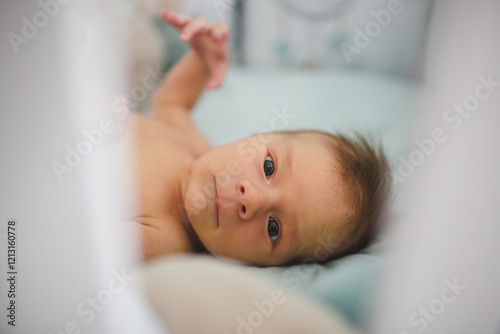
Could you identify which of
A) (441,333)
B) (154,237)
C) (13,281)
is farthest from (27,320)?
(441,333)

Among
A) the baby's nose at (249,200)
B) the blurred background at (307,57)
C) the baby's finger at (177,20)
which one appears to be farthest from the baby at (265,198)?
the baby's finger at (177,20)

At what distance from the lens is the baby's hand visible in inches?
24.9

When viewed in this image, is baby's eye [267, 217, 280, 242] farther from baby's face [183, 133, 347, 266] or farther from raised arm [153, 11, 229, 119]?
raised arm [153, 11, 229, 119]

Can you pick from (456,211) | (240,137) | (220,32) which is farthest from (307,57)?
(456,211)

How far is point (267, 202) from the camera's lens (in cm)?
45

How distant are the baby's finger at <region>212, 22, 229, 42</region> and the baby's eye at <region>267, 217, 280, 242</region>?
0.31m

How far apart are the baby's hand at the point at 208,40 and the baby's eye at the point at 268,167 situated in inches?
9.6

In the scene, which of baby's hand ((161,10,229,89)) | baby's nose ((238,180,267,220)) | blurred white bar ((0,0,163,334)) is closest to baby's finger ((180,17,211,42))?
baby's hand ((161,10,229,89))

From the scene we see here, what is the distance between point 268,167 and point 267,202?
41 millimetres

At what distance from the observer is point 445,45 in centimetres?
58

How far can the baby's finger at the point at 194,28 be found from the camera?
24.0 inches

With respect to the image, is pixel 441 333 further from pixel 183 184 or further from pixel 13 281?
pixel 13 281

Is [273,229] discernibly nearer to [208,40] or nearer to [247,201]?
[247,201]

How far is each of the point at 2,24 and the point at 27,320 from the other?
0.32 m
